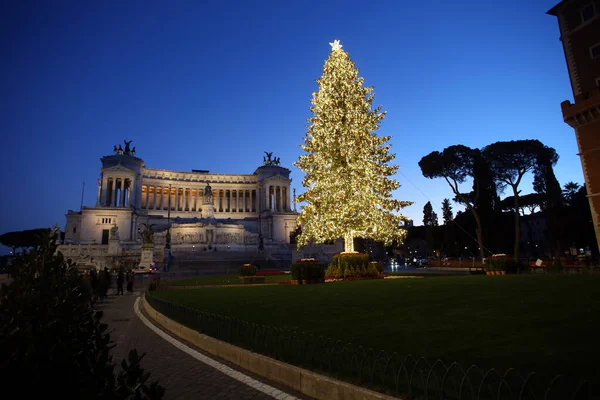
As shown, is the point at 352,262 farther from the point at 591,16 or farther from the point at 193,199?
the point at 193,199

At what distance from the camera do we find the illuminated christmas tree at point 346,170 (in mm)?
22422

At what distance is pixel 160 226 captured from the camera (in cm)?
7781

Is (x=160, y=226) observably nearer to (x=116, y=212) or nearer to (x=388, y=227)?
(x=116, y=212)

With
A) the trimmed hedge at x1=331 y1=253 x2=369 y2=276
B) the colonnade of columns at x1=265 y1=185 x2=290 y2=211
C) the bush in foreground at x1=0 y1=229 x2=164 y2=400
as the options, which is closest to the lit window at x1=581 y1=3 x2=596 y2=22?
the trimmed hedge at x1=331 y1=253 x2=369 y2=276

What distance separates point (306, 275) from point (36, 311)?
58.3 feet

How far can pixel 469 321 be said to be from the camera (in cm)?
711

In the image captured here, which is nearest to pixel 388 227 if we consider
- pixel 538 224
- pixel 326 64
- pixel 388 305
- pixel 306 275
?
pixel 306 275

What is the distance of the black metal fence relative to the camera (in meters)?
3.56

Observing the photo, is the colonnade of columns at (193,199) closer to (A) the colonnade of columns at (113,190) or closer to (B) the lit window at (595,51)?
(A) the colonnade of columns at (113,190)

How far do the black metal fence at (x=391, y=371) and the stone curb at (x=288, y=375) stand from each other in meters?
0.19

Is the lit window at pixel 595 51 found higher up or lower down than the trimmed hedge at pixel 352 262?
higher up

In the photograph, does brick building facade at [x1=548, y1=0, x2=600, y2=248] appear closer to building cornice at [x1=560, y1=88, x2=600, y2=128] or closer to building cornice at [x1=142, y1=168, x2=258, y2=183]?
building cornice at [x1=560, y1=88, x2=600, y2=128]

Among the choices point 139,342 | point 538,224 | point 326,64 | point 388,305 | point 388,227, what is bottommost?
point 139,342


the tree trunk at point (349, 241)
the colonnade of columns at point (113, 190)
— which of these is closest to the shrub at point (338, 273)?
the tree trunk at point (349, 241)
